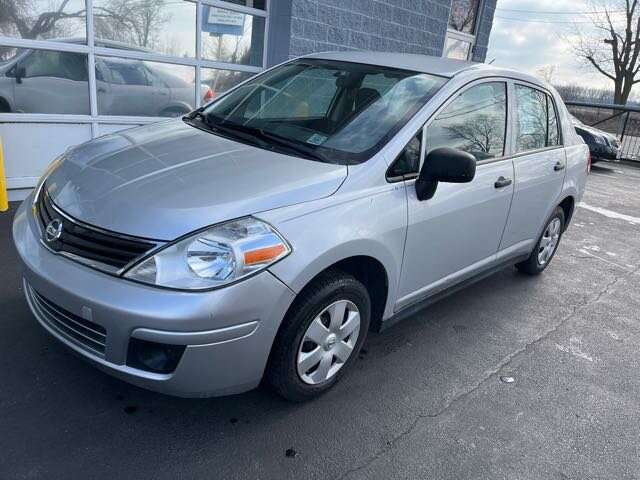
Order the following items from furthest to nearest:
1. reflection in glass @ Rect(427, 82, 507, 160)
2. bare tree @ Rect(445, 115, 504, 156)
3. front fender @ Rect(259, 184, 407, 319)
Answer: bare tree @ Rect(445, 115, 504, 156)
reflection in glass @ Rect(427, 82, 507, 160)
front fender @ Rect(259, 184, 407, 319)

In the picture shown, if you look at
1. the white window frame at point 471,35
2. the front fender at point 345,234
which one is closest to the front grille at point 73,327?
the front fender at point 345,234

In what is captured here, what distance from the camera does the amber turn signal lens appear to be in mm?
2080

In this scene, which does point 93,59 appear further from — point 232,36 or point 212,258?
point 212,258

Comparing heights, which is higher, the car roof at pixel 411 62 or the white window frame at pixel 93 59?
the car roof at pixel 411 62

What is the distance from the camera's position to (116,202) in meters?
2.21

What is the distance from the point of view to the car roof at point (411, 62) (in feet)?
10.5

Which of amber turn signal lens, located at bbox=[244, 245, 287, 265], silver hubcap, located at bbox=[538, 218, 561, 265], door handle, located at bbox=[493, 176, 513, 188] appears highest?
door handle, located at bbox=[493, 176, 513, 188]

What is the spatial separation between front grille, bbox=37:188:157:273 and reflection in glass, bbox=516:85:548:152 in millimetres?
2712

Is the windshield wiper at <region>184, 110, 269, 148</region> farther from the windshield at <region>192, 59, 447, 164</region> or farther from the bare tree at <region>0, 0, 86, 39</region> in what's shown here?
the bare tree at <region>0, 0, 86, 39</region>

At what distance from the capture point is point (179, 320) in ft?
6.43

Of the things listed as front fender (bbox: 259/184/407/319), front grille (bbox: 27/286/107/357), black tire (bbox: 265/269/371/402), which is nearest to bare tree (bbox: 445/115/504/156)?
front fender (bbox: 259/184/407/319)

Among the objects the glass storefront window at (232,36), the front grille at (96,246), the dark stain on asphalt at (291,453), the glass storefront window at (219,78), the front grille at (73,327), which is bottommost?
the dark stain on asphalt at (291,453)

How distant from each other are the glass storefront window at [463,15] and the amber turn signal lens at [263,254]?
9.33 metres

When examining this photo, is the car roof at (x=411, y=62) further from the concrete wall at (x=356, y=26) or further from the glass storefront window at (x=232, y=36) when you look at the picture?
the concrete wall at (x=356, y=26)
